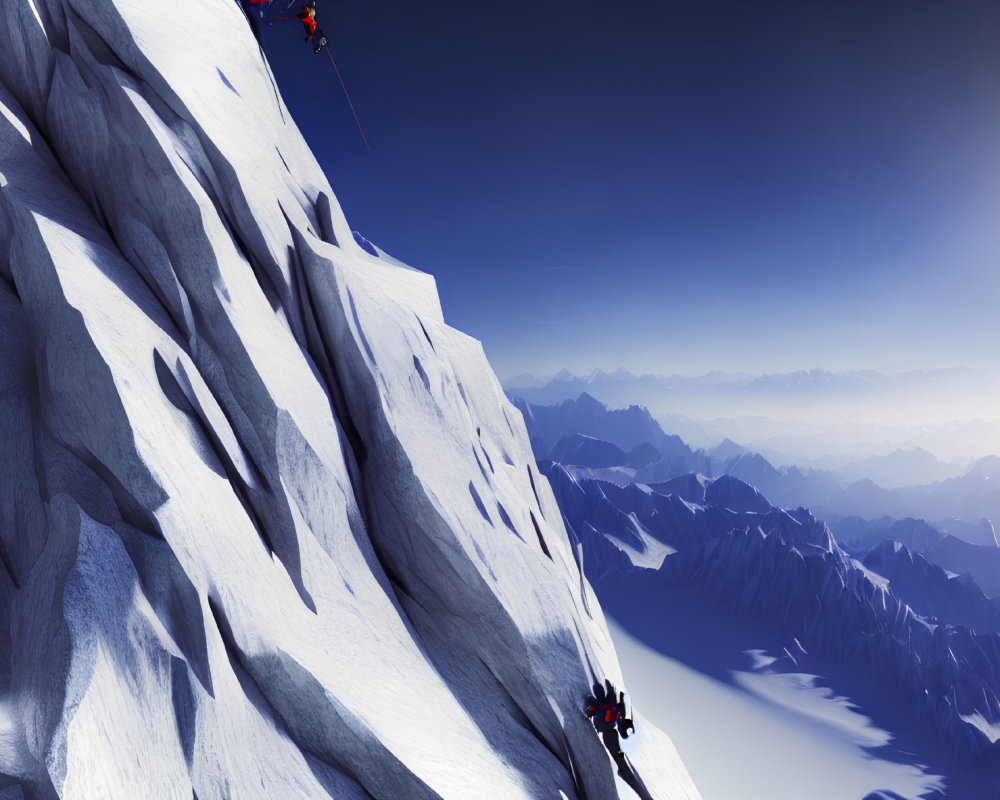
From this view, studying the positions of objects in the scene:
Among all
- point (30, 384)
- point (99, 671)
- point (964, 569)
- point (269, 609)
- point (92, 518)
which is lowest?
point (99, 671)

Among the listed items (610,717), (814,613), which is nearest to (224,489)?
(610,717)

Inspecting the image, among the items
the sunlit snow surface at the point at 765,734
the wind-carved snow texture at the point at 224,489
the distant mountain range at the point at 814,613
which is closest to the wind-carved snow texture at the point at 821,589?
the distant mountain range at the point at 814,613

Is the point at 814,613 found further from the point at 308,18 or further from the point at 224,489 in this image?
the point at 308,18

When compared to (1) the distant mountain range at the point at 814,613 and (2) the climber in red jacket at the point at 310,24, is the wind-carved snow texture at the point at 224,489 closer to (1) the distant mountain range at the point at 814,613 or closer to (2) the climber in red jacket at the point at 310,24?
(2) the climber in red jacket at the point at 310,24

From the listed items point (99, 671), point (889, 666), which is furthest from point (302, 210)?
point (889, 666)

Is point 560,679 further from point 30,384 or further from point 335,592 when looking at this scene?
point 30,384

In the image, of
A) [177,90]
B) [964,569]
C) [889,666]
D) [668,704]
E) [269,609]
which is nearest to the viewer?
[269,609]
